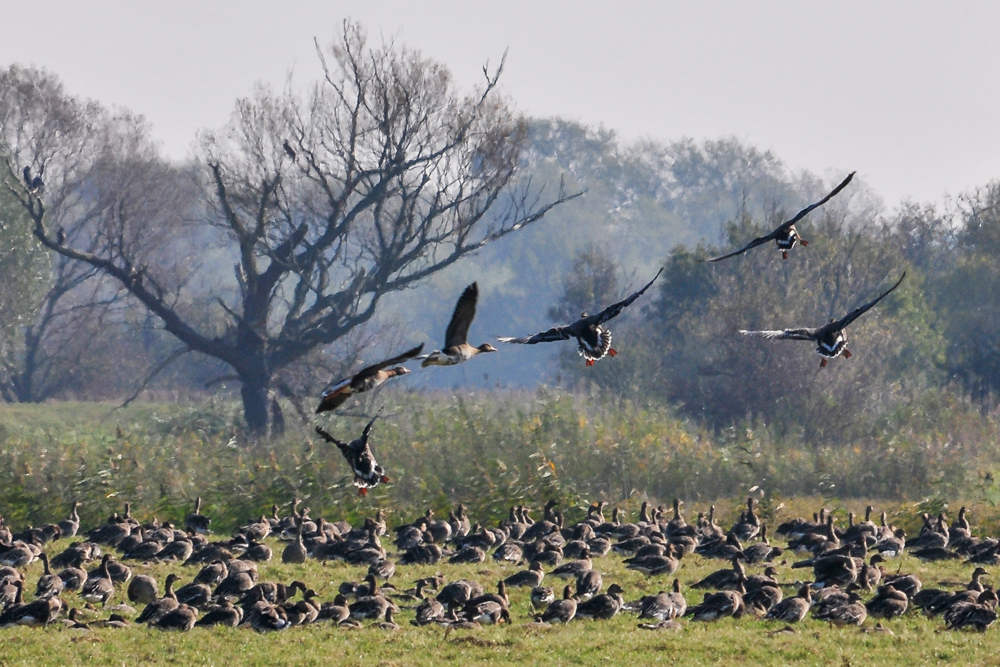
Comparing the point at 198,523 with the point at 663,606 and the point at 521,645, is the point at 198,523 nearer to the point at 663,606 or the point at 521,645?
the point at 663,606

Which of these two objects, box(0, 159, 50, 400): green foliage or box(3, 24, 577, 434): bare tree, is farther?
box(0, 159, 50, 400): green foliage

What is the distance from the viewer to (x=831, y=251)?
185ft

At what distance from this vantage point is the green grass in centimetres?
1698

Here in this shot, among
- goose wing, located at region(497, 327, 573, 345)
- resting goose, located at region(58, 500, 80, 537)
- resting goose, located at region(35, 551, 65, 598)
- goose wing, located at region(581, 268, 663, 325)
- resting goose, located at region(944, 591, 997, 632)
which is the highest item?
goose wing, located at region(581, 268, 663, 325)

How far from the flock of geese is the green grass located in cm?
33

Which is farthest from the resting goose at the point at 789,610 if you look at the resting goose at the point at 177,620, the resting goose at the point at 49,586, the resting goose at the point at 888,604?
the resting goose at the point at 49,586

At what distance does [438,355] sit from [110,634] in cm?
951

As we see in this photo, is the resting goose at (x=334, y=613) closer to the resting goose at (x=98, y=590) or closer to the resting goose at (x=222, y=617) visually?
the resting goose at (x=222, y=617)

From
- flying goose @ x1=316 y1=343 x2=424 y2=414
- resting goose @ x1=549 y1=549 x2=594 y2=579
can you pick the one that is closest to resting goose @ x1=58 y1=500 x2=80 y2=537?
resting goose @ x1=549 y1=549 x2=594 y2=579

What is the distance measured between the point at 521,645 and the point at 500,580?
14.3 ft

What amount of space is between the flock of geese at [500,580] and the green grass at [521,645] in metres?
0.33

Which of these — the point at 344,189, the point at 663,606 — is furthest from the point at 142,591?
the point at 344,189

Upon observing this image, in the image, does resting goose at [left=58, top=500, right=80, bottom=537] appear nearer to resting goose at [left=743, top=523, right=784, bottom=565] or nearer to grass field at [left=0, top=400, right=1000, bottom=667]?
grass field at [left=0, top=400, right=1000, bottom=667]

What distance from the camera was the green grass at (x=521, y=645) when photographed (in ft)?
55.7
